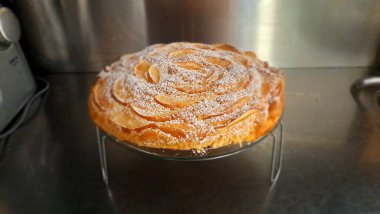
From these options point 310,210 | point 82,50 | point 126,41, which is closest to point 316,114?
point 310,210

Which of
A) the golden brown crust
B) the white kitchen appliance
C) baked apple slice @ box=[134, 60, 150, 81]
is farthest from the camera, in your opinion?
the white kitchen appliance

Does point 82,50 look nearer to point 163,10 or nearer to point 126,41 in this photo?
point 126,41

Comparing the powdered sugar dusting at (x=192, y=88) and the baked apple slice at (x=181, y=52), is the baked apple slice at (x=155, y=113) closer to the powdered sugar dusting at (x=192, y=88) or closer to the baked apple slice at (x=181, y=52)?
the powdered sugar dusting at (x=192, y=88)

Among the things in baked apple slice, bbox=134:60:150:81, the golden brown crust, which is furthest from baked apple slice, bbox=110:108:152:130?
baked apple slice, bbox=134:60:150:81

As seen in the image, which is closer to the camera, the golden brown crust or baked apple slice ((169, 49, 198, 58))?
the golden brown crust

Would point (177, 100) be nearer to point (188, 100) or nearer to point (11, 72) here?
point (188, 100)

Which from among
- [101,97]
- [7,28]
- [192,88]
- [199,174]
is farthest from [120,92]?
[7,28]

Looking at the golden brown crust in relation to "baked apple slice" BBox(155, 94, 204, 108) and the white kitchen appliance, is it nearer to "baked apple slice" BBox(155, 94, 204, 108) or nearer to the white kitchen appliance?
"baked apple slice" BBox(155, 94, 204, 108)
